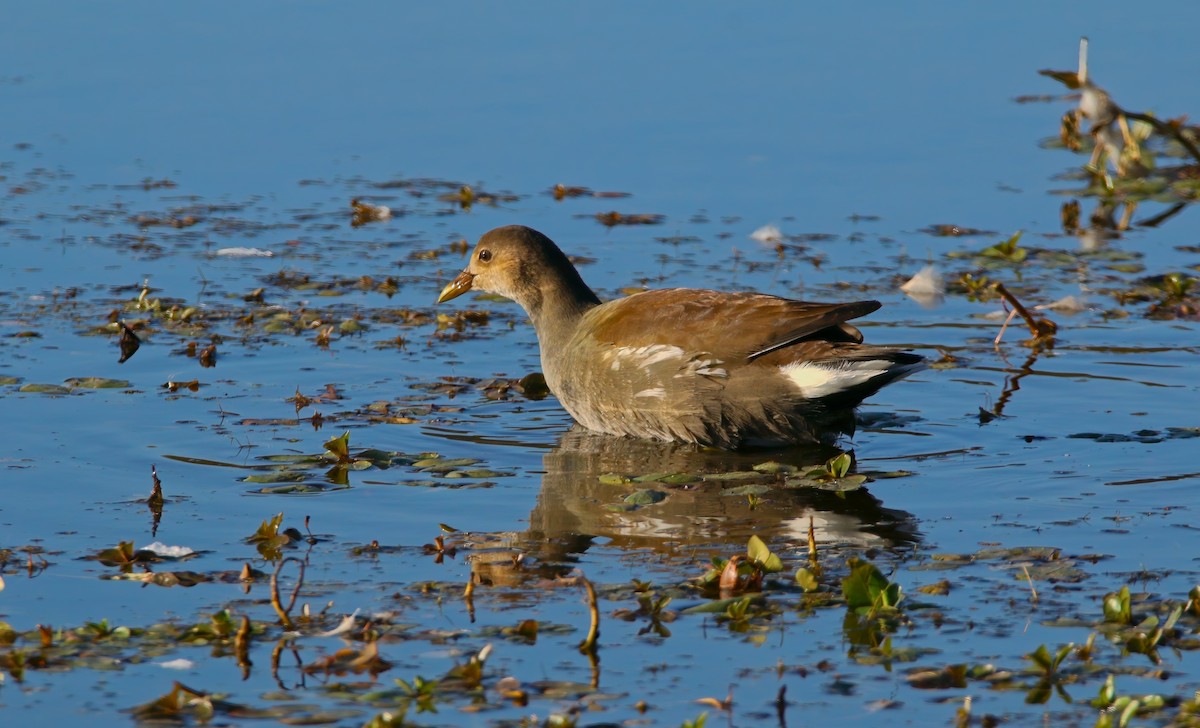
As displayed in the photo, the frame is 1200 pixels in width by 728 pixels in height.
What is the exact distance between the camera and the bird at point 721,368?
7.12 meters

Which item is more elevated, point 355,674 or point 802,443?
point 802,443

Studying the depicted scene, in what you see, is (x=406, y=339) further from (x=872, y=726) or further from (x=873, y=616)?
(x=872, y=726)

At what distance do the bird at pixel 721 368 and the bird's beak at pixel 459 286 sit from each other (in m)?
1.11

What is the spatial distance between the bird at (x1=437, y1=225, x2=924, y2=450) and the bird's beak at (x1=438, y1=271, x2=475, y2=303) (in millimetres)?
1113

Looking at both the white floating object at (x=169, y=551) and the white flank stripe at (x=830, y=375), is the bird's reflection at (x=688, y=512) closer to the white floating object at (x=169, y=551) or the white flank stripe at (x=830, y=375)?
the white flank stripe at (x=830, y=375)

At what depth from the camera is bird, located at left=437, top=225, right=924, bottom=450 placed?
7117mm

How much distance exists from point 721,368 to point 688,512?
1.07m

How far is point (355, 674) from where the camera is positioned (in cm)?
466

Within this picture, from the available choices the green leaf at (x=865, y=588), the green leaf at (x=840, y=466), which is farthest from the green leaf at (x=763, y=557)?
the green leaf at (x=840, y=466)

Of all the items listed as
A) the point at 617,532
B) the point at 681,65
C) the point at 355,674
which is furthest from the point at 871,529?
the point at 681,65

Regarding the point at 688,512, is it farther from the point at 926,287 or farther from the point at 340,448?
the point at 926,287

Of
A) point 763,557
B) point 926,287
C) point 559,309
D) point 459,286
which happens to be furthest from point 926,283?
point 763,557

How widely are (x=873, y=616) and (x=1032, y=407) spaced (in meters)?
3.16

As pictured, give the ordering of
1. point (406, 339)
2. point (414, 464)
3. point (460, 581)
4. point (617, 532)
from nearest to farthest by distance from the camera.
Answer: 1. point (460, 581)
2. point (617, 532)
3. point (414, 464)
4. point (406, 339)
